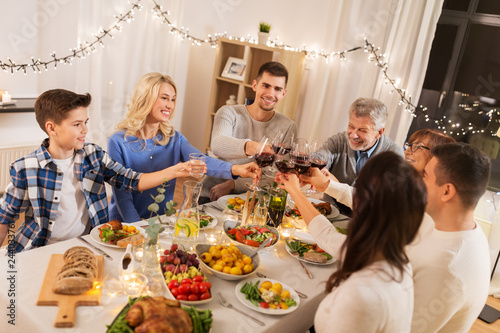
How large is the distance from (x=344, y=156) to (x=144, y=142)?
4.56ft

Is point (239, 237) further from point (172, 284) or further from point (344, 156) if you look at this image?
point (344, 156)

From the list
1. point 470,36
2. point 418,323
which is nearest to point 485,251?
point 418,323

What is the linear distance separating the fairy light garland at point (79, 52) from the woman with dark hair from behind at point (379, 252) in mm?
3511

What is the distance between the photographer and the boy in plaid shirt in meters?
1.94

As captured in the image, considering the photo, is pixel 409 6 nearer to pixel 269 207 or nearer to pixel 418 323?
pixel 269 207

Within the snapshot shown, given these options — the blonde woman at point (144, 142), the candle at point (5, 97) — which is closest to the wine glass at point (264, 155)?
the blonde woman at point (144, 142)

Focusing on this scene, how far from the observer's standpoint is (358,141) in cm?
285

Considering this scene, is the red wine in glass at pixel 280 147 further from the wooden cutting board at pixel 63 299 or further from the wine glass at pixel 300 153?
the wooden cutting board at pixel 63 299

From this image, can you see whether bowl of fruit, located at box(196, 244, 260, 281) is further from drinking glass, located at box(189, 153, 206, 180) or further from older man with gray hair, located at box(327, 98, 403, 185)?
older man with gray hair, located at box(327, 98, 403, 185)

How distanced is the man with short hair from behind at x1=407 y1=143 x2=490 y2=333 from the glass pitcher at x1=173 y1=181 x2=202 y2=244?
87cm

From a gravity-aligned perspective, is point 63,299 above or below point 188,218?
below

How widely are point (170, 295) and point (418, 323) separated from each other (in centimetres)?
87

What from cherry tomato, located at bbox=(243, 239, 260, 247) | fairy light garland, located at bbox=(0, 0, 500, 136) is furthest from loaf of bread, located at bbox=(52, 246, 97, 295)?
fairy light garland, located at bbox=(0, 0, 500, 136)

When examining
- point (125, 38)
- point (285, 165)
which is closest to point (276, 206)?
point (285, 165)
